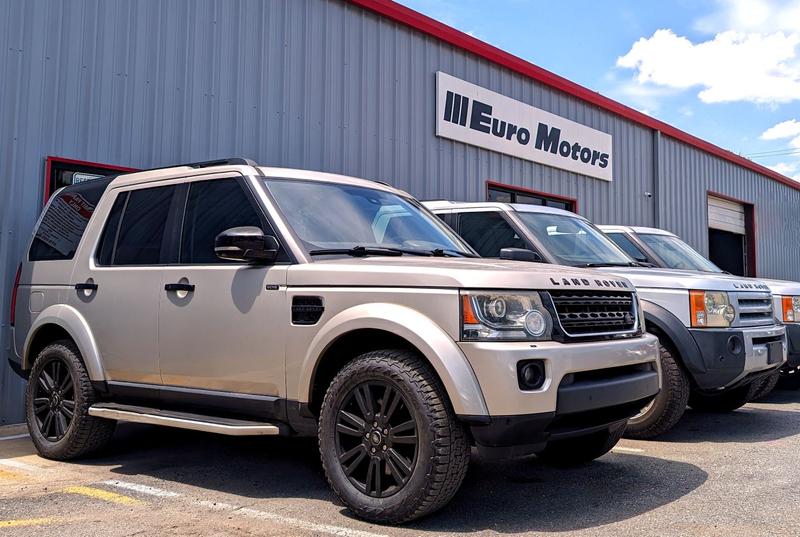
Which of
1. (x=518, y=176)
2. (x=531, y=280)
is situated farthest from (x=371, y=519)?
(x=518, y=176)

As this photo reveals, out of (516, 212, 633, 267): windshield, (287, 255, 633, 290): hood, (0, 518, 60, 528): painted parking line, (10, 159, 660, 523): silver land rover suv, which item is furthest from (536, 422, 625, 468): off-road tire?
(0, 518, 60, 528): painted parking line

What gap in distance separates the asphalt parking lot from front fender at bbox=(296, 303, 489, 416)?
0.68 m

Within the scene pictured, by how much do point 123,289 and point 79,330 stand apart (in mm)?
507

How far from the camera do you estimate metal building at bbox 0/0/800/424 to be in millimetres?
7227

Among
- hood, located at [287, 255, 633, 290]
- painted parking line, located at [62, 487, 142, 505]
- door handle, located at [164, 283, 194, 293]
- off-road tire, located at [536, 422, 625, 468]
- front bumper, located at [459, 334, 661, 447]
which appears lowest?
painted parking line, located at [62, 487, 142, 505]

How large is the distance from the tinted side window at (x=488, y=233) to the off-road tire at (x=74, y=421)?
144 inches

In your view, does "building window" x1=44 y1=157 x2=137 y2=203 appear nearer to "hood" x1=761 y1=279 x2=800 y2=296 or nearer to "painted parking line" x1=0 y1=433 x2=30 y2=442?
"painted parking line" x1=0 y1=433 x2=30 y2=442

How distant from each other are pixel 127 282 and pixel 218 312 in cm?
97

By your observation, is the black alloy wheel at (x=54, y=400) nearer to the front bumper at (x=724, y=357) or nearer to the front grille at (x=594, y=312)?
the front grille at (x=594, y=312)

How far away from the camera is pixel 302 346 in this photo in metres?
4.07

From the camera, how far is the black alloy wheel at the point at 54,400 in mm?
5270

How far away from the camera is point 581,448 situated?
16.1ft

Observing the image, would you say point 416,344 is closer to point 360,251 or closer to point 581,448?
point 360,251

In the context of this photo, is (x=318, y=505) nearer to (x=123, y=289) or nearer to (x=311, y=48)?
(x=123, y=289)
